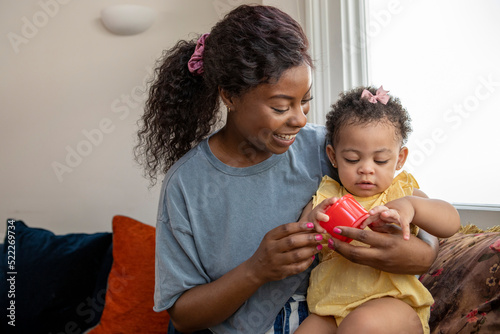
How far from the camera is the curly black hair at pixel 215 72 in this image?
1.32 meters

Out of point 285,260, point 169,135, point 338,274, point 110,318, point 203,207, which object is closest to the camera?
point 285,260

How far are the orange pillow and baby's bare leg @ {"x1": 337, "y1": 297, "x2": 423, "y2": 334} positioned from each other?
1.25 m

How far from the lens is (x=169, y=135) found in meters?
1.67

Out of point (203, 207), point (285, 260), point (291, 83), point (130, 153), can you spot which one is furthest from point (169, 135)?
point (130, 153)

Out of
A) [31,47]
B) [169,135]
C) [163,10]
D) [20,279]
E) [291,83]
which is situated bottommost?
[20,279]

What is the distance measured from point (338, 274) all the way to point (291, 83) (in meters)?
0.54

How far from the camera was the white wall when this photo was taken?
3.12 meters

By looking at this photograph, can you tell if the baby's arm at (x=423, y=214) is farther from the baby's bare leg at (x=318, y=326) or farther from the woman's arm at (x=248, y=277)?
the baby's bare leg at (x=318, y=326)

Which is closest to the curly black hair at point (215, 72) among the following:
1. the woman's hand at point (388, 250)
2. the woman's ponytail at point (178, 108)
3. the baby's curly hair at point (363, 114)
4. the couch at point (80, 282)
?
the woman's ponytail at point (178, 108)

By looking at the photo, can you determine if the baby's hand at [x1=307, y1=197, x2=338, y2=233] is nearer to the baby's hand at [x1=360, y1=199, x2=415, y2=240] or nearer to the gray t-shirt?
the baby's hand at [x1=360, y1=199, x2=415, y2=240]

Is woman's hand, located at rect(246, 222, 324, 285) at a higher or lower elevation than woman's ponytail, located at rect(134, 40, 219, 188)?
lower

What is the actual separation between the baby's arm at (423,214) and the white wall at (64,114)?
2191 millimetres

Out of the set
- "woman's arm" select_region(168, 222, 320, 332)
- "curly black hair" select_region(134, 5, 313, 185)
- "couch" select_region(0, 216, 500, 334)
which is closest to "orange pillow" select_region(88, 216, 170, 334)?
"couch" select_region(0, 216, 500, 334)

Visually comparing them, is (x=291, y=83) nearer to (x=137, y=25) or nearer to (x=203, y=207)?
(x=203, y=207)
